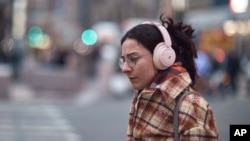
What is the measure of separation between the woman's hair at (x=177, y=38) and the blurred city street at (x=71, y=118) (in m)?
8.72

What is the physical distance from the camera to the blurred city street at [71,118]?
15.3 m

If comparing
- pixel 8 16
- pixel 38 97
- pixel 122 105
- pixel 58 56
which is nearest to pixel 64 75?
pixel 38 97

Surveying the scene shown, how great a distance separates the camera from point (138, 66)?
12.8ft

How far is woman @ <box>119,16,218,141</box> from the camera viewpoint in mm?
3771

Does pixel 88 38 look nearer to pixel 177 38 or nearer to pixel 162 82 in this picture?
pixel 177 38

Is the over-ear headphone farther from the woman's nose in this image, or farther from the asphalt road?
the asphalt road

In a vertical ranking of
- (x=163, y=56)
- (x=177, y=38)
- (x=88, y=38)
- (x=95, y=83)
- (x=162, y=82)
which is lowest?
(x=162, y=82)

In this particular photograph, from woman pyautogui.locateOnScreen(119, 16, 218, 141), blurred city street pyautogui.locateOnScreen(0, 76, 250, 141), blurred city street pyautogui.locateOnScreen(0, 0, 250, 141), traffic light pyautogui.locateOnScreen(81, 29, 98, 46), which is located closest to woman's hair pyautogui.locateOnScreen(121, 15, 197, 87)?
woman pyautogui.locateOnScreen(119, 16, 218, 141)

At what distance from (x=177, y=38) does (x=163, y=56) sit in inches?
12.9

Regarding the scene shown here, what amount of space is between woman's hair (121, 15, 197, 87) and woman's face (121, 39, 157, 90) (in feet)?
0.11

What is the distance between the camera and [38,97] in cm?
2748

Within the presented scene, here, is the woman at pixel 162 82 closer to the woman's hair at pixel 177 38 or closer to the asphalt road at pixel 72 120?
the woman's hair at pixel 177 38

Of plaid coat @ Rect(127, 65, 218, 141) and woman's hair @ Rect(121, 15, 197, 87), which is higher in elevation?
woman's hair @ Rect(121, 15, 197, 87)

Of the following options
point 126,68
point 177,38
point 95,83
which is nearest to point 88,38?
point 95,83
